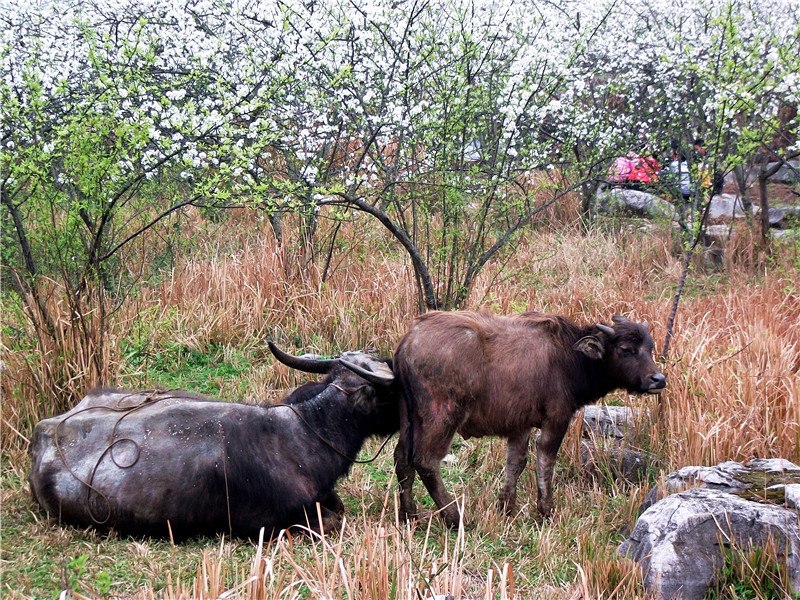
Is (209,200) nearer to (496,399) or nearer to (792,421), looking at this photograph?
(496,399)

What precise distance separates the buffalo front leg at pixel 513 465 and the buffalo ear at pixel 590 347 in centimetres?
71

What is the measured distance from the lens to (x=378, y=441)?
7441 millimetres

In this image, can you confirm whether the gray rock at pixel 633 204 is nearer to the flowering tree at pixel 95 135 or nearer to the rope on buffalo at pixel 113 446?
the flowering tree at pixel 95 135

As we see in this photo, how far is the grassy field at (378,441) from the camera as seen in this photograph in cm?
445

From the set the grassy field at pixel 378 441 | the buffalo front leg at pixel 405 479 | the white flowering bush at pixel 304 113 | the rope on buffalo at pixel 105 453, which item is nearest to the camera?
the grassy field at pixel 378 441

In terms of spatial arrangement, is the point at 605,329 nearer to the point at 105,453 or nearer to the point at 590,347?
the point at 590,347

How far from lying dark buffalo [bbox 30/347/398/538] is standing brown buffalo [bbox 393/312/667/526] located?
0.35 m

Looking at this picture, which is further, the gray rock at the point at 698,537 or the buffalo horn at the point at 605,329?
the buffalo horn at the point at 605,329

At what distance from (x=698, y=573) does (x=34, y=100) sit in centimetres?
570

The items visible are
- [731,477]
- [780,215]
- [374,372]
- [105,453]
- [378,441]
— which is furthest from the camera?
[780,215]

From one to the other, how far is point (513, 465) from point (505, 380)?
686 mm

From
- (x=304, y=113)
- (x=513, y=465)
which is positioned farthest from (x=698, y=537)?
(x=304, y=113)

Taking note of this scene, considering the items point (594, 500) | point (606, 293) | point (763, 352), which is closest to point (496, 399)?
point (594, 500)

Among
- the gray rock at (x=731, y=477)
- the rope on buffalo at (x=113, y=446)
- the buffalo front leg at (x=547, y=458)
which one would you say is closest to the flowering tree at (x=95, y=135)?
the rope on buffalo at (x=113, y=446)
